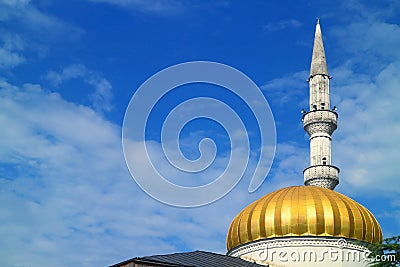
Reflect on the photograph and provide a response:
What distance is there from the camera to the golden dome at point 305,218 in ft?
100

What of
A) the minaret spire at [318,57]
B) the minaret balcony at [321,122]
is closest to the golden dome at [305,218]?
the minaret balcony at [321,122]

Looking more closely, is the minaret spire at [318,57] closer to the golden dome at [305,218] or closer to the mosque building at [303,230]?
the mosque building at [303,230]

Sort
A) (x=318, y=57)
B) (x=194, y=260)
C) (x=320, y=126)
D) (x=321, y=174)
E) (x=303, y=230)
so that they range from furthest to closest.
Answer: (x=318, y=57), (x=320, y=126), (x=321, y=174), (x=303, y=230), (x=194, y=260)

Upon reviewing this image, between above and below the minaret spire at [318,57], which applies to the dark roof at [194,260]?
below

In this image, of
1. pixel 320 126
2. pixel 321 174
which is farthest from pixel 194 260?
pixel 320 126

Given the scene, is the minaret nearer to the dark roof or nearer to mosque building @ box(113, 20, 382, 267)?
mosque building @ box(113, 20, 382, 267)

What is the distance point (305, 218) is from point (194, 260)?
7.46m

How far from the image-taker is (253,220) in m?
31.6

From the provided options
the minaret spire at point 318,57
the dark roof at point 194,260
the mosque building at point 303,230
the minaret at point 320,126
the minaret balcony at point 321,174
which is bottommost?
the dark roof at point 194,260

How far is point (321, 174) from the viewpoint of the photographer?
1521 inches

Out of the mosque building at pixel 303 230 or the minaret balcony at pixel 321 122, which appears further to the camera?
the minaret balcony at pixel 321 122

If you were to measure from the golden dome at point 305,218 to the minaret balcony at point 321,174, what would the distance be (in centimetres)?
615

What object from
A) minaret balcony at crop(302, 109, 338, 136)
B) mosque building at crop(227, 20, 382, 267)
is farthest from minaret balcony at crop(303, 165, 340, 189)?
mosque building at crop(227, 20, 382, 267)

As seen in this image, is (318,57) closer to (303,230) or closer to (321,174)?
(321,174)
